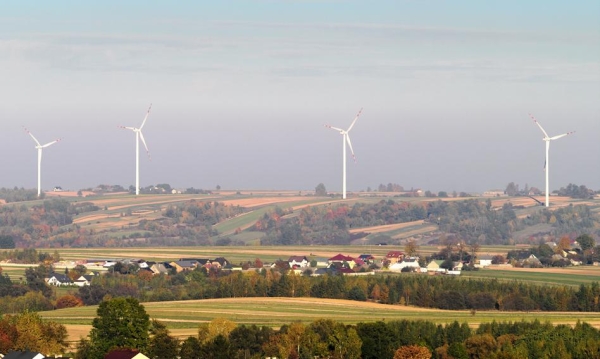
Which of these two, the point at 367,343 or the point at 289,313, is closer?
the point at 367,343

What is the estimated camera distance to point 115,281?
17688 centimetres

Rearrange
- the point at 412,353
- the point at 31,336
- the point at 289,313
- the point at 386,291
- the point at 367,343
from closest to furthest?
the point at 412,353
the point at 31,336
the point at 367,343
the point at 289,313
the point at 386,291

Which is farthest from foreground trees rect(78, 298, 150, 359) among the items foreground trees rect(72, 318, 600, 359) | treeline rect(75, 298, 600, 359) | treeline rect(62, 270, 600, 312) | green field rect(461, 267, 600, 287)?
green field rect(461, 267, 600, 287)

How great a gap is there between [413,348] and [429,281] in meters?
70.4

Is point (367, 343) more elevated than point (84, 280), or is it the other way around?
point (367, 343)

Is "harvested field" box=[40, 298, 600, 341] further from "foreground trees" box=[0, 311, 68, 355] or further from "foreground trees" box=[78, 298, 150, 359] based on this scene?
"foreground trees" box=[78, 298, 150, 359]

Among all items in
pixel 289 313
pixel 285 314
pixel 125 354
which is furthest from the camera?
pixel 289 313

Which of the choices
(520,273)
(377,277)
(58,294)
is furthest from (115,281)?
(520,273)

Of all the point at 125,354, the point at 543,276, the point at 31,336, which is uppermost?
the point at 31,336

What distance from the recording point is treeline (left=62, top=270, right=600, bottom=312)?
5827 inches

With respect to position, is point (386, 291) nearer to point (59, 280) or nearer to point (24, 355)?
point (59, 280)

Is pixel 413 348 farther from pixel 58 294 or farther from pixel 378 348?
pixel 58 294

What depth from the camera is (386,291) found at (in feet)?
515

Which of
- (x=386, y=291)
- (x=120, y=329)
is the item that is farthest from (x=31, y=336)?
(x=386, y=291)
